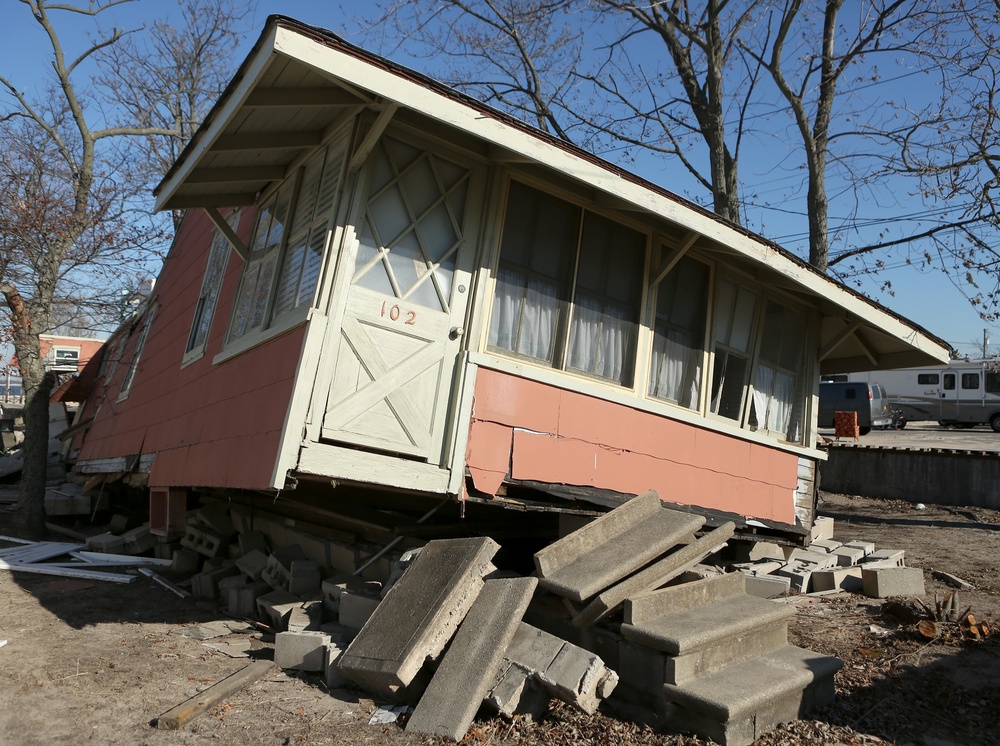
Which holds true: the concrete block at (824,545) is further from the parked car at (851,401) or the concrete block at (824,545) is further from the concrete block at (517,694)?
the parked car at (851,401)

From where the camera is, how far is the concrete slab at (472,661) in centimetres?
434

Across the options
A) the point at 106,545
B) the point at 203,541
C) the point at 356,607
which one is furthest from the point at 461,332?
the point at 106,545

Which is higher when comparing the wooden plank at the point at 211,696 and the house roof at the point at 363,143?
the house roof at the point at 363,143

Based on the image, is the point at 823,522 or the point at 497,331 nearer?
the point at 497,331

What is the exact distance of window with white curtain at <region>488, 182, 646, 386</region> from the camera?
21.1 ft

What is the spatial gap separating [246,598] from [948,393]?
105 feet

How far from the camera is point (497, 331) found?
6.28m

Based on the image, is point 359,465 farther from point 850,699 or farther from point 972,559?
point 972,559

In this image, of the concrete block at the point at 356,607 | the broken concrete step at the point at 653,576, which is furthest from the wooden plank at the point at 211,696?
the broken concrete step at the point at 653,576

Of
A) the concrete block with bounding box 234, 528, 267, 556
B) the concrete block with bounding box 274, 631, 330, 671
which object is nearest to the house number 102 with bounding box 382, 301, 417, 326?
the concrete block with bounding box 274, 631, 330, 671

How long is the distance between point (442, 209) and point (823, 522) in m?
6.29

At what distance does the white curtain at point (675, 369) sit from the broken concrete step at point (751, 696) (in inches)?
117

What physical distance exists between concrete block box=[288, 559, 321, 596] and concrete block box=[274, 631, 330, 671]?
122 cm

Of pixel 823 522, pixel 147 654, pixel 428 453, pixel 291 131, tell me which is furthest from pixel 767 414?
pixel 147 654
